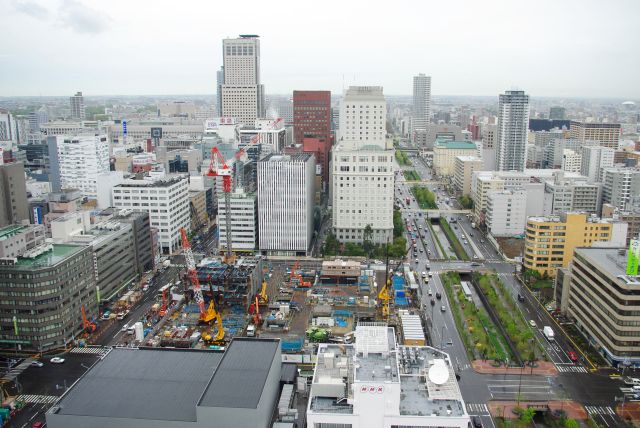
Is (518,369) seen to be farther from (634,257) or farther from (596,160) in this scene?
(596,160)

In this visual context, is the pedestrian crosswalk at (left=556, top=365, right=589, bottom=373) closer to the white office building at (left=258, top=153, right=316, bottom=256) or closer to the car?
the car

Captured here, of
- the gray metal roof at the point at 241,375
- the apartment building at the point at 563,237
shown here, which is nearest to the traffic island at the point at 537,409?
the gray metal roof at the point at 241,375


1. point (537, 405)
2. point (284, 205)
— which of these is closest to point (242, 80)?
point (284, 205)

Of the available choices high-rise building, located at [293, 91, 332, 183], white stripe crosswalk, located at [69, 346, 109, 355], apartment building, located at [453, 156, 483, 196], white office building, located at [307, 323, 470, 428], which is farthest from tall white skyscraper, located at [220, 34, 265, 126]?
white office building, located at [307, 323, 470, 428]

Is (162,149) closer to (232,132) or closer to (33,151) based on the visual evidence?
(232,132)

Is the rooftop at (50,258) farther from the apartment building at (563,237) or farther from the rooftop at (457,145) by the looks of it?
the rooftop at (457,145)
